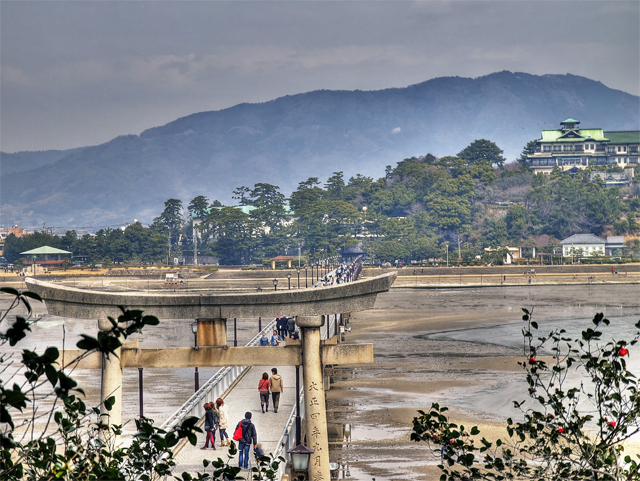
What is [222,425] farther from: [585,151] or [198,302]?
[585,151]

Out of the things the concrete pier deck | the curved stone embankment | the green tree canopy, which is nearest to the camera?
the curved stone embankment

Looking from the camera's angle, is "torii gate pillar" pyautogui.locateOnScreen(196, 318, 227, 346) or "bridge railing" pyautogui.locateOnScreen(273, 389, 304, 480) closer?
"torii gate pillar" pyautogui.locateOnScreen(196, 318, 227, 346)

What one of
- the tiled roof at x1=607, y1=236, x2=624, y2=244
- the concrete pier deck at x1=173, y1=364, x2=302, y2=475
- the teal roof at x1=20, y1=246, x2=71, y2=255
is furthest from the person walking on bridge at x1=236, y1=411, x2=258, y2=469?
the teal roof at x1=20, y1=246, x2=71, y2=255

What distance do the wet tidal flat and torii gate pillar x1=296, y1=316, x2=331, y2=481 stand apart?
10.4 ft

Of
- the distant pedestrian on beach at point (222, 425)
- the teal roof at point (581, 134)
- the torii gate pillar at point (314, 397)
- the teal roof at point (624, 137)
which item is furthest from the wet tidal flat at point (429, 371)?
the teal roof at point (624, 137)

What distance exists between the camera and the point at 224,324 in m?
13.9

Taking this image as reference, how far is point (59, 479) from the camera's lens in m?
6.23

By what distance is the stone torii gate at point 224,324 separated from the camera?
543 inches

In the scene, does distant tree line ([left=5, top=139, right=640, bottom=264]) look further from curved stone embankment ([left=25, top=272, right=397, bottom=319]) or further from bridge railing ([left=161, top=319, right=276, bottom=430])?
curved stone embankment ([left=25, top=272, right=397, bottom=319])

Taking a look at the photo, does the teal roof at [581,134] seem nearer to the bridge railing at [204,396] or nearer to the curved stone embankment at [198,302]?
the bridge railing at [204,396]

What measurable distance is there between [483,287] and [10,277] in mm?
65802

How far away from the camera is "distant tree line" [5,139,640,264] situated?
400 feet

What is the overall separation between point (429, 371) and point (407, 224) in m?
88.7

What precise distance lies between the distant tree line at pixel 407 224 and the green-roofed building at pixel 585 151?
1663 centimetres
